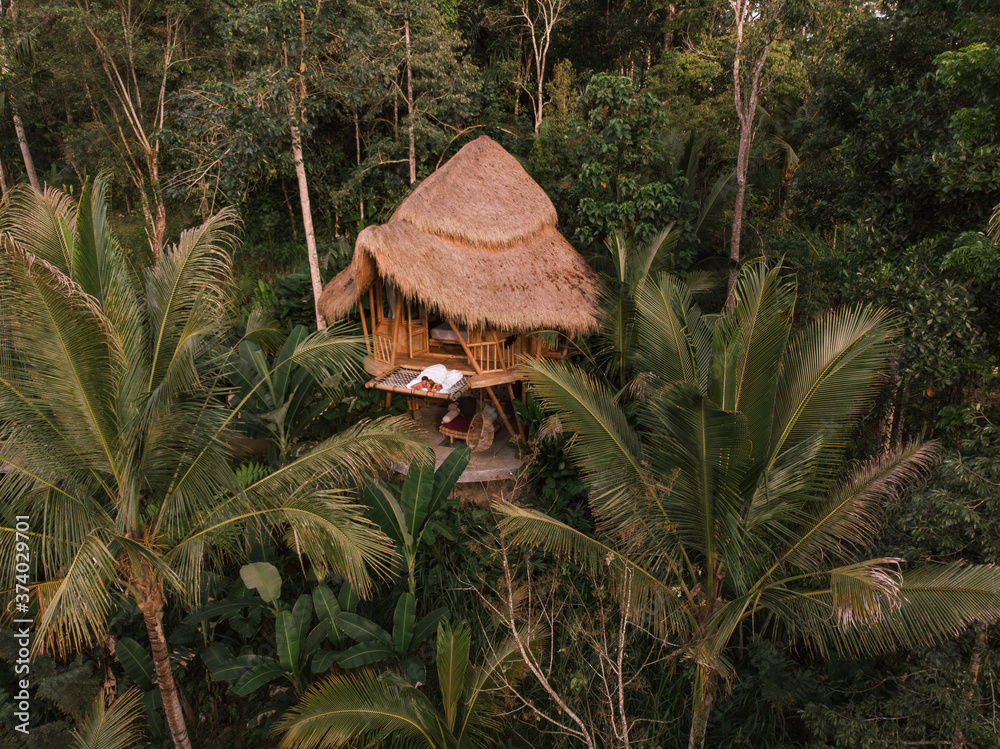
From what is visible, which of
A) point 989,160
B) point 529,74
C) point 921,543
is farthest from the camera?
point 529,74

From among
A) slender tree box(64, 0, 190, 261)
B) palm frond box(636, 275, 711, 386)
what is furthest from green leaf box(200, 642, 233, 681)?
slender tree box(64, 0, 190, 261)

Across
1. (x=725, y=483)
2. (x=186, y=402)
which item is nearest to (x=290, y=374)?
(x=186, y=402)

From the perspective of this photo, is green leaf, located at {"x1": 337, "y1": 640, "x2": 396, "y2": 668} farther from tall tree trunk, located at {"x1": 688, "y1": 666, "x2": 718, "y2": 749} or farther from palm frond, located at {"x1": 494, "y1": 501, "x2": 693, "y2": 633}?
tall tree trunk, located at {"x1": 688, "y1": 666, "x2": 718, "y2": 749}

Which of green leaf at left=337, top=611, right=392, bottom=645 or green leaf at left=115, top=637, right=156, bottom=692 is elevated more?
green leaf at left=337, top=611, right=392, bottom=645

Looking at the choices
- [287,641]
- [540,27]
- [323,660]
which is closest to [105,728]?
[287,641]

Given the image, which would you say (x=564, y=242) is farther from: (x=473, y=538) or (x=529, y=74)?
(x=529, y=74)

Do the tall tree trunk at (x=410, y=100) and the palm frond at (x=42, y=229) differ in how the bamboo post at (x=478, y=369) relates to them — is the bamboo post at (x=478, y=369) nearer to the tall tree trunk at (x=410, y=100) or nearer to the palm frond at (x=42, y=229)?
the palm frond at (x=42, y=229)

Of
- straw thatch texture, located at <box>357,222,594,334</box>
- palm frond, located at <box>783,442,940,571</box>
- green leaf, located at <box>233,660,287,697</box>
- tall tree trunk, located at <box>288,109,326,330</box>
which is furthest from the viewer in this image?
tall tree trunk, located at <box>288,109,326,330</box>
